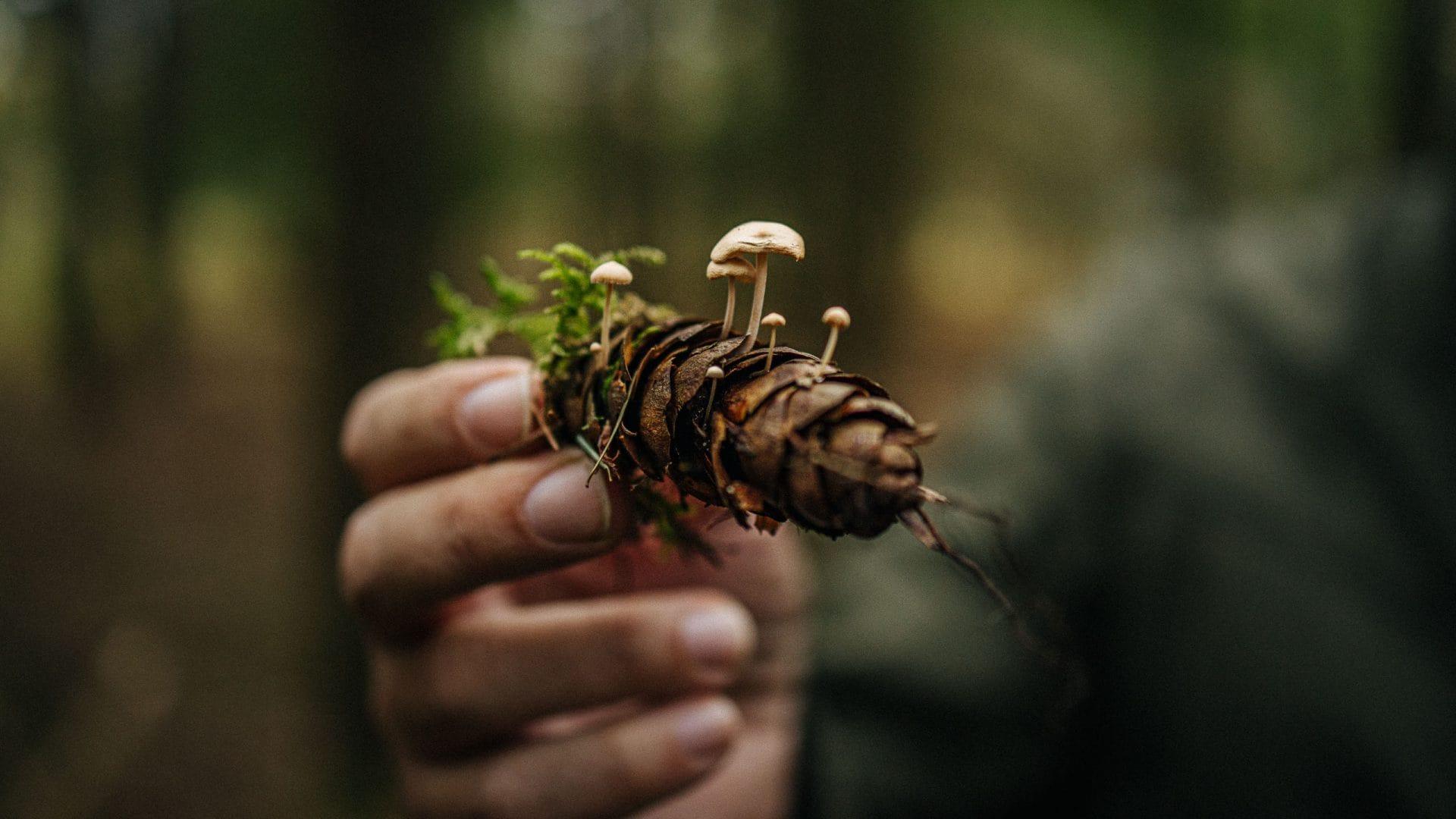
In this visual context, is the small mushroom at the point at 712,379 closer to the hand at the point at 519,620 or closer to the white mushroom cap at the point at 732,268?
the white mushroom cap at the point at 732,268

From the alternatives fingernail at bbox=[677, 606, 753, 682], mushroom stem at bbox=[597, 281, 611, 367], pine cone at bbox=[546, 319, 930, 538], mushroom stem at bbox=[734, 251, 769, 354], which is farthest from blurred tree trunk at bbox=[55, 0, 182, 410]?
mushroom stem at bbox=[734, 251, 769, 354]

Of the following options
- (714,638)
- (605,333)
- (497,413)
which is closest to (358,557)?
(497,413)

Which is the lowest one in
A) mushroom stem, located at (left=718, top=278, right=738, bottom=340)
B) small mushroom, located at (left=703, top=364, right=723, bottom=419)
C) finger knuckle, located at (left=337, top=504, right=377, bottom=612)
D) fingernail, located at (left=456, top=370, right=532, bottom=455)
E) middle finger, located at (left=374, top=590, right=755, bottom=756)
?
middle finger, located at (left=374, top=590, right=755, bottom=756)

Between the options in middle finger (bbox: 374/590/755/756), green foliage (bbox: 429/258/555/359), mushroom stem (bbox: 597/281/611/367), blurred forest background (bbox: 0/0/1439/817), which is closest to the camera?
mushroom stem (bbox: 597/281/611/367)

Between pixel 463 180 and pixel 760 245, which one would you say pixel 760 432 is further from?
pixel 463 180

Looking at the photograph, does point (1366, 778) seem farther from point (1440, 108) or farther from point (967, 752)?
point (1440, 108)

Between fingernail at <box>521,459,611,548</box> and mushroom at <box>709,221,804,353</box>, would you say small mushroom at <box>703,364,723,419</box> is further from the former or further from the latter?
fingernail at <box>521,459,611,548</box>

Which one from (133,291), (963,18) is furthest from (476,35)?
(963,18)

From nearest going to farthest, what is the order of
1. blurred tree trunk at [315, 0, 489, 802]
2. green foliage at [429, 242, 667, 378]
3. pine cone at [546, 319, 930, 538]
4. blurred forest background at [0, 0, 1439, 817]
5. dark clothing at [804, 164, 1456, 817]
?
pine cone at [546, 319, 930, 538] → green foliage at [429, 242, 667, 378] → dark clothing at [804, 164, 1456, 817] → blurred tree trunk at [315, 0, 489, 802] → blurred forest background at [0, 0, 1439, 817]
